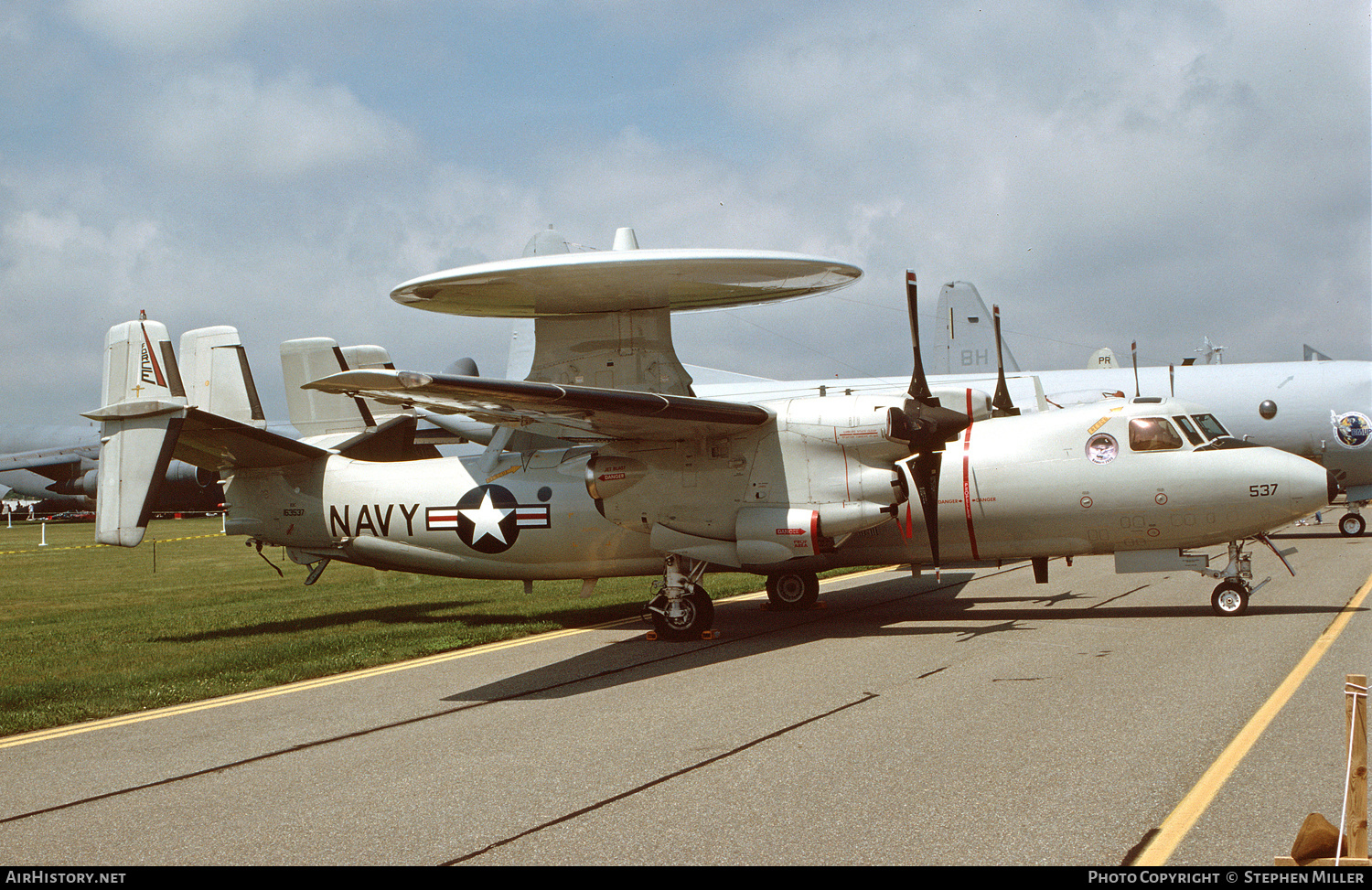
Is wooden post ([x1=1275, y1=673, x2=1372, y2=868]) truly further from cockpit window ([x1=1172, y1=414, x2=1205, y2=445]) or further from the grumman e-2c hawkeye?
cockpit window ([x1=1172, y1=414, x2=1205, y2=445])

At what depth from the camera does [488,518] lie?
1697cm

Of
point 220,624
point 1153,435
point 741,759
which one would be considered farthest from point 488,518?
point 1153,435

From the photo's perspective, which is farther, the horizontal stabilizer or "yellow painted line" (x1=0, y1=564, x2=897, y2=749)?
the horizontal stabilizer

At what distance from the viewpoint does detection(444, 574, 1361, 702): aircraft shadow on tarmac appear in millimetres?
11773

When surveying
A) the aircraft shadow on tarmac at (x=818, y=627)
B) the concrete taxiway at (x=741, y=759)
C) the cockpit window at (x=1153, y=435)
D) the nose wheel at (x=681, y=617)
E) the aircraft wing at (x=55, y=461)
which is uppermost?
the aircraft wing at (x=55, y=461)

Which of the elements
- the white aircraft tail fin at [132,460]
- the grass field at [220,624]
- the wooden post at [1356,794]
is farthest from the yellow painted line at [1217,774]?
the white aircraft tail fin at [132,460]

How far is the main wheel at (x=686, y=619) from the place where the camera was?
14.9 m

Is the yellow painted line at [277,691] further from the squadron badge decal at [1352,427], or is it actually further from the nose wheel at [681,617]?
the squadron badge decal at [1352,427]

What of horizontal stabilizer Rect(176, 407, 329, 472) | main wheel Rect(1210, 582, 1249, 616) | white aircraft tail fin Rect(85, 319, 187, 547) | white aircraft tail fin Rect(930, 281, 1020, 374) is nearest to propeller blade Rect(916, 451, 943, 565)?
main wheel Rect(1210, 582, 1249, 616)

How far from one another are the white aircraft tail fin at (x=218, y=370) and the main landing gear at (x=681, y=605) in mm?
9572

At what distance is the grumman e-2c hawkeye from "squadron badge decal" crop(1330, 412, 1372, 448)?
60.7ft

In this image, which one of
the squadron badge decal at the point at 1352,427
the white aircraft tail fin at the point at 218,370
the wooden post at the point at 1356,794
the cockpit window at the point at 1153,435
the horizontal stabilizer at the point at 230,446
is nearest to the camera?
the wooden post at the point at 1356,794
